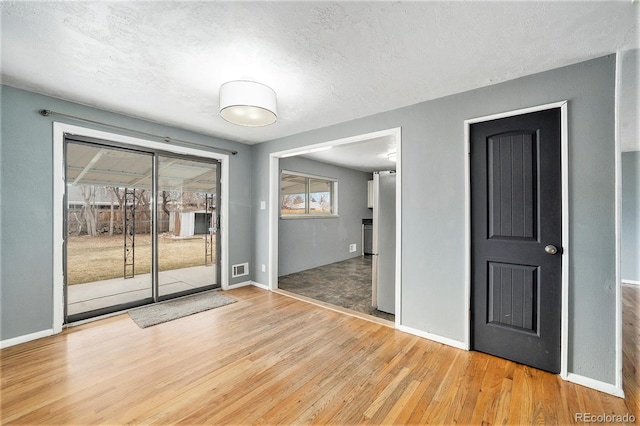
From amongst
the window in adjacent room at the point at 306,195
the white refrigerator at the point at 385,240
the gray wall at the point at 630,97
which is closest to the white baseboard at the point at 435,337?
the white refrigerator at the point at 385,240

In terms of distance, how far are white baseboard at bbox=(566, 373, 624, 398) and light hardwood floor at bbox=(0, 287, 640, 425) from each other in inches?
2.1

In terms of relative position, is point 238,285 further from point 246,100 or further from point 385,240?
point 246,100

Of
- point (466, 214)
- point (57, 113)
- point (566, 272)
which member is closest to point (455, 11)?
point (466, 214)

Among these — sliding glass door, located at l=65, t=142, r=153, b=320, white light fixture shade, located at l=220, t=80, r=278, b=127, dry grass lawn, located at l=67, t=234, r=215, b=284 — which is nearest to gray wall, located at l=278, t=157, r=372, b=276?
dry grass lawn, located at l=67, t=234, r=215, b=284

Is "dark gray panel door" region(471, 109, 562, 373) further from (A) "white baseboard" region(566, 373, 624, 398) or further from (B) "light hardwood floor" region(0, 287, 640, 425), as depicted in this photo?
(B) "light hardwood floor" region(0, 287, 640, 425)

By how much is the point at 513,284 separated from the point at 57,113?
191 inches

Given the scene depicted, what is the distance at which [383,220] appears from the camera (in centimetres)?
347

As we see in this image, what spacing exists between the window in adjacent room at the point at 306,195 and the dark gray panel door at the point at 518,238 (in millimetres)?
3724

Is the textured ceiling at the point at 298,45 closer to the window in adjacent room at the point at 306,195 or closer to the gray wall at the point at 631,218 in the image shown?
the window in adjacent room at the point at 306,195

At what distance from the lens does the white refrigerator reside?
3.39 m

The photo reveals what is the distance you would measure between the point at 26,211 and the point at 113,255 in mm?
1181

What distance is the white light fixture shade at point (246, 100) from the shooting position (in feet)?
7.08

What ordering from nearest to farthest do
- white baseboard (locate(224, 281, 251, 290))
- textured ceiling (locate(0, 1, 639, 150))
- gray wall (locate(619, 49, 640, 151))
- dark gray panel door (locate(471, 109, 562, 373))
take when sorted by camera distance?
textured ceiling (locate(0, 1, 639, 150))
gray wall (locate(619, 49, 640, 151))
dark gray panel door (locate(471, 109, 562, 373))
white baseboard (locate(224, 281, 251, 290))

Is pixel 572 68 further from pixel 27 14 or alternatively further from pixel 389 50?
pixel 27 14
